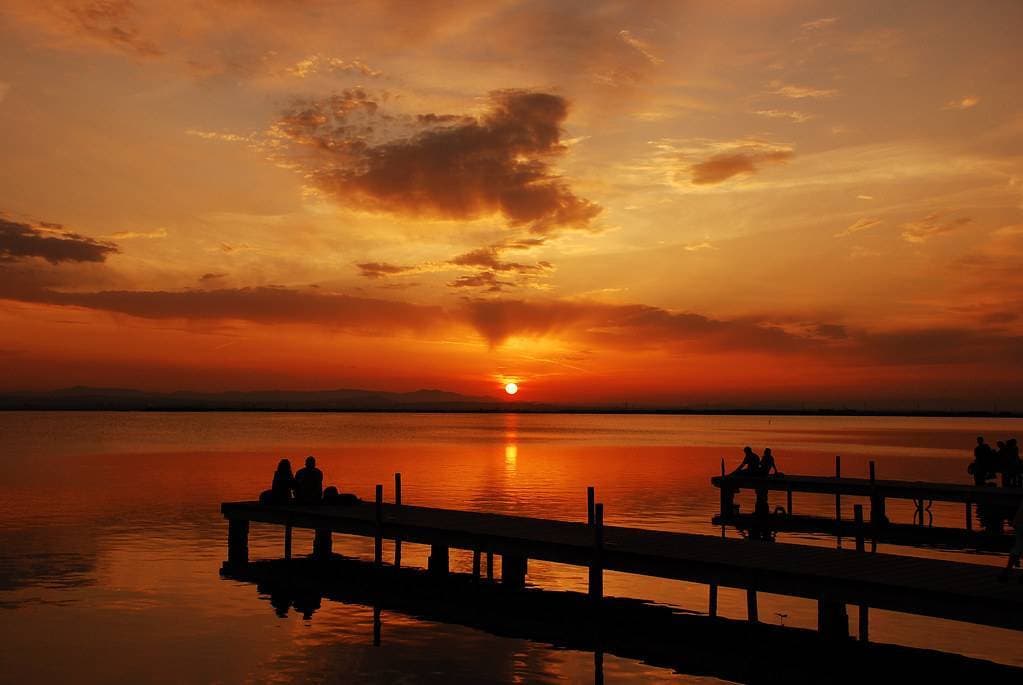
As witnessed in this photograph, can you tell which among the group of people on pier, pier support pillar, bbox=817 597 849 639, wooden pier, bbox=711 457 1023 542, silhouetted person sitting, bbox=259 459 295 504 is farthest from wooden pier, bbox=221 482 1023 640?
the group of people on pier

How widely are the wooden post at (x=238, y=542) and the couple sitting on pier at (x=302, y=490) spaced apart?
131 centimetres

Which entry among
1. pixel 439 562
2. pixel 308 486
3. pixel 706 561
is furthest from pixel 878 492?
pixel 308 486

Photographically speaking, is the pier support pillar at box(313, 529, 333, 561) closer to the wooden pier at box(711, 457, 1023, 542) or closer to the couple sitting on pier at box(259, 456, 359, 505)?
the couple sitting on pier at box(259, 456, 359, 505)

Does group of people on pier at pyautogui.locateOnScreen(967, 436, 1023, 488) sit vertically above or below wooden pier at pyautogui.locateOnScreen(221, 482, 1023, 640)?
above

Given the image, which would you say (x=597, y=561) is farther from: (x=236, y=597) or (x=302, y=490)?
(x=302, y=490)

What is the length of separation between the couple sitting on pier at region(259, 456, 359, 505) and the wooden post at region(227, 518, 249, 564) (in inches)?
51.5

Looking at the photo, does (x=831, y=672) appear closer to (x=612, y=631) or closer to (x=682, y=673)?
(x=682, y=673)

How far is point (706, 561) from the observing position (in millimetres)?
18938

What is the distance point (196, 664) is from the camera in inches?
746

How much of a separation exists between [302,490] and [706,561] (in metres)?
13.9

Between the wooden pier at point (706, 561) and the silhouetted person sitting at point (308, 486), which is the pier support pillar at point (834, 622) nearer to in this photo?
the wooden pier at point (706, 561)

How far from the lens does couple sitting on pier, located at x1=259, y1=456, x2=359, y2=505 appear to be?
28.6 meters

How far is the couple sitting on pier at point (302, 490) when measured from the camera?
2864cm

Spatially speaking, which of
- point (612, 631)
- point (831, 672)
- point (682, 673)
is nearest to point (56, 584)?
point (612, 631)
